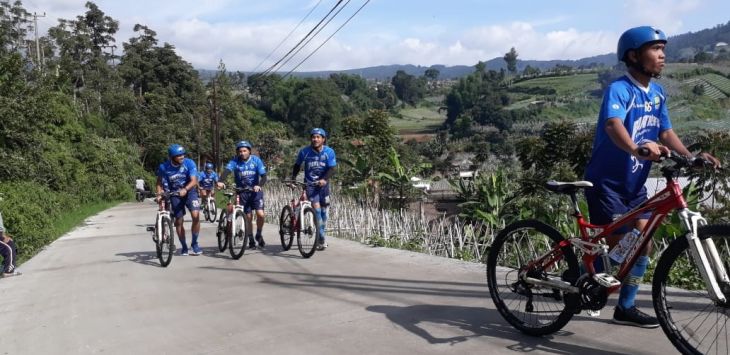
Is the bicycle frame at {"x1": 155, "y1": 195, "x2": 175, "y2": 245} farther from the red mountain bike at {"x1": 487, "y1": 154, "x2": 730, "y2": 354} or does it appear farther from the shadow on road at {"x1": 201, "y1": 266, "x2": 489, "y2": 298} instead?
the red mountain bike at {"x1": 487, "y1": 154, "x2": 730, "y2": 354}

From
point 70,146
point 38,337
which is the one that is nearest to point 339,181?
point 38,337

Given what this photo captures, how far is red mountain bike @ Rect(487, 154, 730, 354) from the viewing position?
11.0ft

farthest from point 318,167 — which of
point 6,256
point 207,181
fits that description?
point 207,181

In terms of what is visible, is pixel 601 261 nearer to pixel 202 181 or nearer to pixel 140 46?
pixel 202 181

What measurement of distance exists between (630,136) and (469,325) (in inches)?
68.8

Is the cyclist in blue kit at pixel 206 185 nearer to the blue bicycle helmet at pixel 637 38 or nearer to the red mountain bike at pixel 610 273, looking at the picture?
the red mountain bike at pixel 610 273

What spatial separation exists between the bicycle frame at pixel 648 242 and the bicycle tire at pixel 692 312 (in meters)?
0.05

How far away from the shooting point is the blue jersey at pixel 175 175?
9305 millimetres

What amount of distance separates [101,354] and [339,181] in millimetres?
12084

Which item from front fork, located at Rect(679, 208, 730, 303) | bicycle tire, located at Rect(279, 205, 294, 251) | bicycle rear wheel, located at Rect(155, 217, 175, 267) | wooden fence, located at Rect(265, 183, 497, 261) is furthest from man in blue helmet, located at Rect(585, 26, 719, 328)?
bicycle rear wheel, located at Rect(155, 217, 175, 267)

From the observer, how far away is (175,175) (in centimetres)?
930

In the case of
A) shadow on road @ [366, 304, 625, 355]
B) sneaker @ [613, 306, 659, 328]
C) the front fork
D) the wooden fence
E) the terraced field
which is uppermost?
the terraced field

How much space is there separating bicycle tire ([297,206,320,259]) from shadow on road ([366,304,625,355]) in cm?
326

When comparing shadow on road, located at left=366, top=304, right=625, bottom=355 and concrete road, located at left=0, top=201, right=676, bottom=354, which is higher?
shadow on road, located at left=366, top=304, right=625, bottom=355
